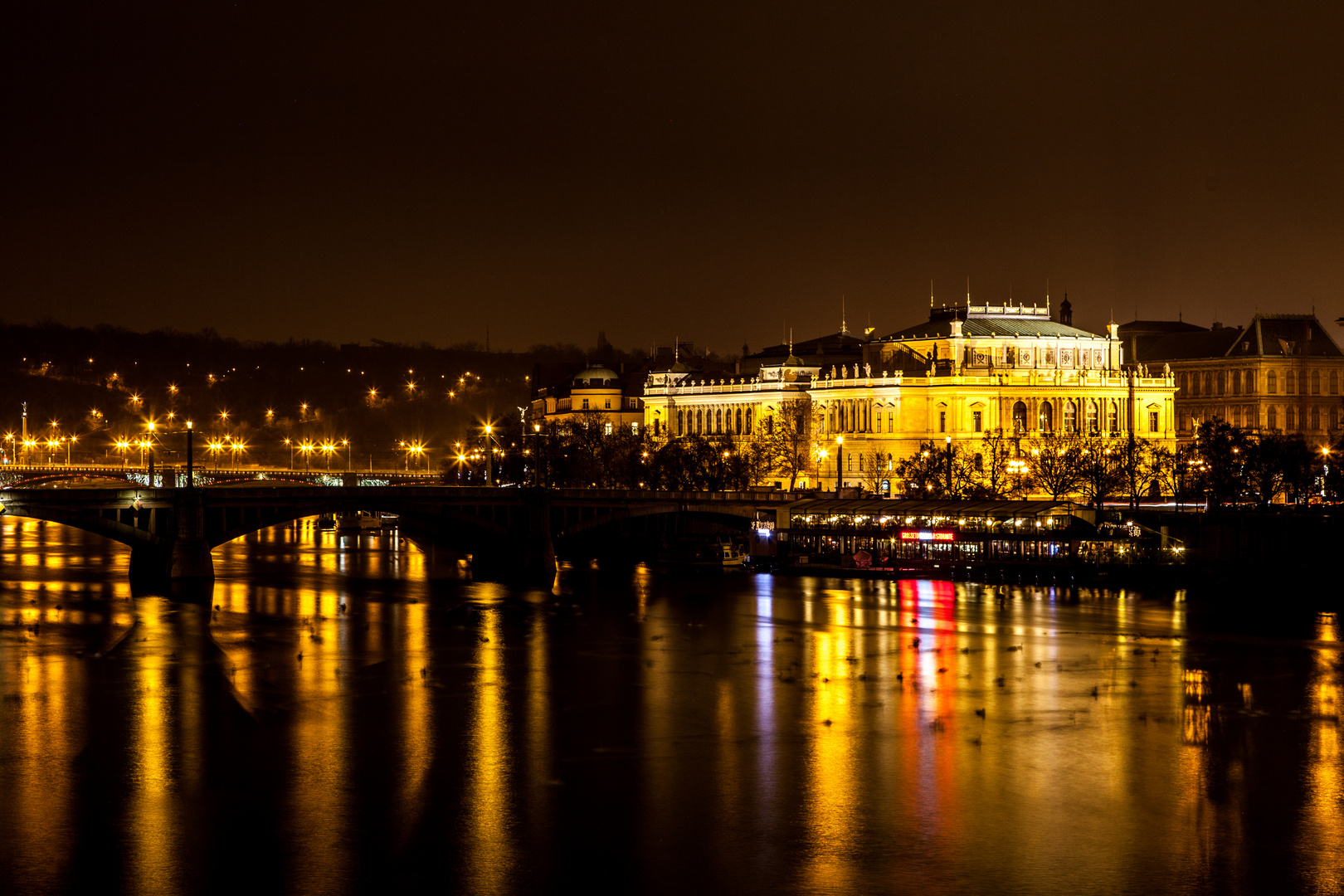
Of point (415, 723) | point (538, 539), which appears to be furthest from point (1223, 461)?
point (415, 723)

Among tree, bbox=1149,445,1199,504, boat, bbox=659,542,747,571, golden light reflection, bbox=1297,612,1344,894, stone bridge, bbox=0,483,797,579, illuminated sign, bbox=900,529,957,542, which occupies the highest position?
tree, bbox=1149,445,1199,504

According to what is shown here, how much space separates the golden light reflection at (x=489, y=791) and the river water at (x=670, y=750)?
13 cm

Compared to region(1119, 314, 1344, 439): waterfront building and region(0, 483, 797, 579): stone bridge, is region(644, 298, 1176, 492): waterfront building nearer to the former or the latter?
region(1119, 314, 1344, 439): waterfront building

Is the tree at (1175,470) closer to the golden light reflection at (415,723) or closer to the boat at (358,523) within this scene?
the boat at (358,523)

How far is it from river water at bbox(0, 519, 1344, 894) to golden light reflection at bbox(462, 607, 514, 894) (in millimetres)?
129

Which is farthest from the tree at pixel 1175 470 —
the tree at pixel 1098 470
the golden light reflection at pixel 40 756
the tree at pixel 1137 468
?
the golden light reflection at pixel 40 756

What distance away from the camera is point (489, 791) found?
1688 inches

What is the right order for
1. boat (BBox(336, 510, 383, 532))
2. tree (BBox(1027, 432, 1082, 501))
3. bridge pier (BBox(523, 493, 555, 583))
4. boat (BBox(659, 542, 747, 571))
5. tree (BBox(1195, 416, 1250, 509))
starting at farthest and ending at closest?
boat (BBox(336, 510, 383, 532)), tree (BBox(1027, 432, 1082, 501)), tree (BBox(1195, 416, 1250, 509)), boat (BBox(659, 542, 747, 571)), bridge pier (BBox(523, 493, 555, 583))

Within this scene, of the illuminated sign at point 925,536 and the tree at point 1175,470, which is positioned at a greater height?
the tree at point 1175,470

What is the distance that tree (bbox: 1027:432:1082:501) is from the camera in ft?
440

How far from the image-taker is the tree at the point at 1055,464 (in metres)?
134

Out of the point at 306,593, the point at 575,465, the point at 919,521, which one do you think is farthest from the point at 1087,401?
the point at 306,593

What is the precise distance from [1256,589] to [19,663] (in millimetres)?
56539

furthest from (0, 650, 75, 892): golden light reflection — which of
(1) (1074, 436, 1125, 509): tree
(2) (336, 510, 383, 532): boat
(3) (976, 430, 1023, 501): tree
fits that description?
(2) (336, 510, 383, 532): boat
